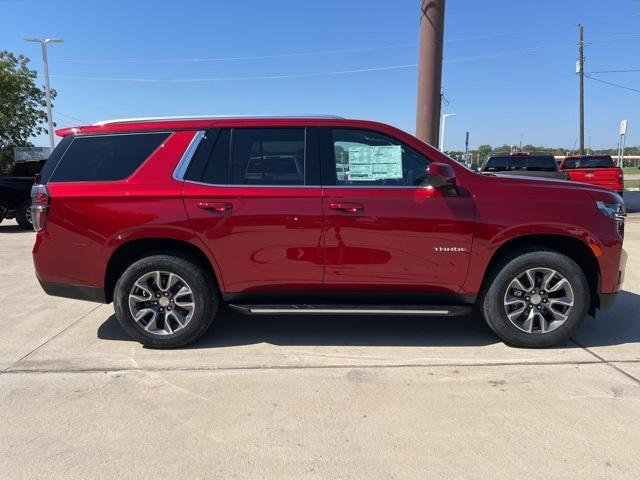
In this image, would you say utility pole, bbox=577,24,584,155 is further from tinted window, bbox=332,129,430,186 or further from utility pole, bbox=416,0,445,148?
tinted window, bbox=332,129,430,186

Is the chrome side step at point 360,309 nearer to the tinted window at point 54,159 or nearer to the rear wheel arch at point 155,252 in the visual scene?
the rear wheel arch at point 155,252

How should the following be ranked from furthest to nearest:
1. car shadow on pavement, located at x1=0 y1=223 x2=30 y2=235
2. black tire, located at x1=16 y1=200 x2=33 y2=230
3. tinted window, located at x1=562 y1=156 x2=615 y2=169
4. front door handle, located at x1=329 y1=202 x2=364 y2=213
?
1. tinted window, located at x1=562 y1=156 x2=615 y2=169
2. car shadow on pavement, located at x1=0 y1=223 x2=30 y2=235
3. black tire, located at x1=16 y1=200 x2=33 y2=230
4. front door handle, located at x1=329 y1=202 x2=364 y2=213

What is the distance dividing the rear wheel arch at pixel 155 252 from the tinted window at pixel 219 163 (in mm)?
588

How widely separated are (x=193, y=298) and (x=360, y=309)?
1.42 m

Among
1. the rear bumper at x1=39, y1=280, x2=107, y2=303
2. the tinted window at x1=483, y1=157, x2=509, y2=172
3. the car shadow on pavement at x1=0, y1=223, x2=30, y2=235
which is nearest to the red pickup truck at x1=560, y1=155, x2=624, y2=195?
the tinted window at x1=483, y1=157, x2=509, y2=172

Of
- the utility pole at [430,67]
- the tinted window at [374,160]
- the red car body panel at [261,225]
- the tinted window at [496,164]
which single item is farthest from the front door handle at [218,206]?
the tinted window at [496,164]

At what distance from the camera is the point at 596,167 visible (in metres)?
18.2

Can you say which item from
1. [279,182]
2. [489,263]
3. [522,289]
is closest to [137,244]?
[279,182]

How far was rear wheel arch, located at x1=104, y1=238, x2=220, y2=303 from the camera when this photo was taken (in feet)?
14.3

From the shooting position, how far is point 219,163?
4.29m

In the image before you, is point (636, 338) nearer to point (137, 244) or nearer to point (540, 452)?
point (540, 452)

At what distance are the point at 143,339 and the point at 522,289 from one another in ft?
10.7

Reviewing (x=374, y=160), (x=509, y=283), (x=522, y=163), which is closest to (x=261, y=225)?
(x=374, y=160)

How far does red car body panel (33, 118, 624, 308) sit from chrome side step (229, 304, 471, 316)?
6.1 inches
